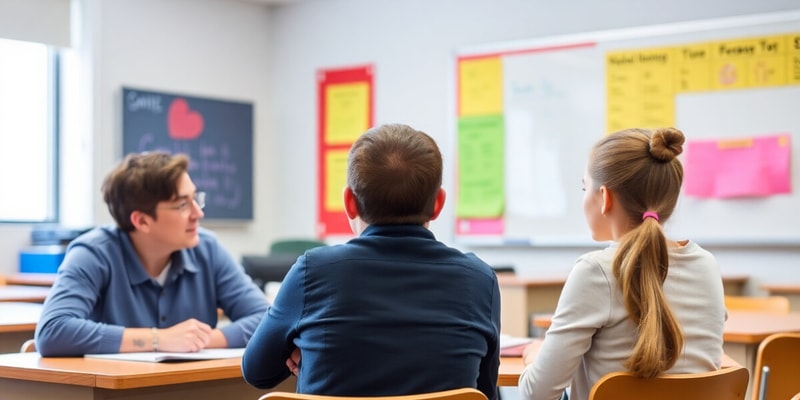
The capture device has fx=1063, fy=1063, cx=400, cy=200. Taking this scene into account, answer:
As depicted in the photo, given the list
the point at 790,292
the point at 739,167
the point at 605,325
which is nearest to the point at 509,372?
the point at 605,325

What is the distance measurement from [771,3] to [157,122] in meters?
3.67

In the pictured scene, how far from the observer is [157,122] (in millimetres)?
6668

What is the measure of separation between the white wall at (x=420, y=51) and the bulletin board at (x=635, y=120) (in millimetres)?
81

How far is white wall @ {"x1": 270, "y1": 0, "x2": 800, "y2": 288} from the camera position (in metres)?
5.69

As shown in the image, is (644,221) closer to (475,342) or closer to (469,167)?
(475,342)

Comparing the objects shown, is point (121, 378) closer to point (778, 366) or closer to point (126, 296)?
point (126, 296)

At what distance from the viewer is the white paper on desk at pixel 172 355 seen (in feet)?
7.38

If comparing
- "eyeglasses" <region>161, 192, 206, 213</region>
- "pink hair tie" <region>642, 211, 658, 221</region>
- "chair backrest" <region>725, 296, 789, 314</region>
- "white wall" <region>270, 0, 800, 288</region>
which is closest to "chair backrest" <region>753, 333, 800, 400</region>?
"pink hair tie" <region>642, 211, 658, 221</region>

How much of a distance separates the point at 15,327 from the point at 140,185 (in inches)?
22.3

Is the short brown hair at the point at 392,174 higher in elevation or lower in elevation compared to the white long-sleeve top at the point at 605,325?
higher

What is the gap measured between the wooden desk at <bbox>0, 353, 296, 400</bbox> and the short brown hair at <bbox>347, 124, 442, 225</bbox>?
57 cm

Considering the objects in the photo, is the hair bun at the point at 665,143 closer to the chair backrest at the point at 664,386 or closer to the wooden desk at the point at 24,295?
the chair backrest at the point at 664,386

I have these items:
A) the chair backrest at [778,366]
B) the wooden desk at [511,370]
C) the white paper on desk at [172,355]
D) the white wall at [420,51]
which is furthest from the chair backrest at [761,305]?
the white paper on desk at [172,355]

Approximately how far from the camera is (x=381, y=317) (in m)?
1.70
